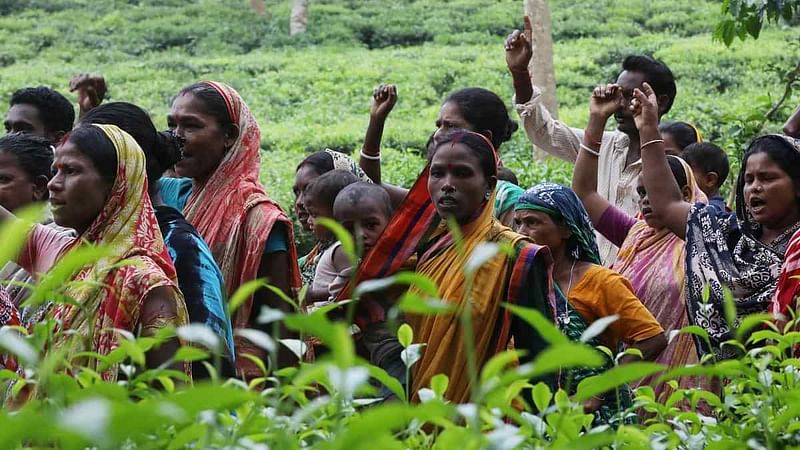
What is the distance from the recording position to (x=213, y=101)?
421cm

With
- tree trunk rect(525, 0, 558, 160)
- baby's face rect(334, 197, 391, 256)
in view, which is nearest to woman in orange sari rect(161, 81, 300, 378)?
baby's face rect(334, 197, 391, 256)

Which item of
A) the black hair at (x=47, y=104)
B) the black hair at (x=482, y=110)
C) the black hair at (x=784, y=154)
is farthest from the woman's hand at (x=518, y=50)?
the black hair at (x=47, y=104)

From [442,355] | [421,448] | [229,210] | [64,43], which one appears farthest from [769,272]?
[64,43]

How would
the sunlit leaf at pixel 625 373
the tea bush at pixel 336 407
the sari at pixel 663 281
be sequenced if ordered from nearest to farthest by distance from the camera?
the tea bush at pixel 336 407
the sunlit leaf at pixel 625 373
the sari at pixel 663 281

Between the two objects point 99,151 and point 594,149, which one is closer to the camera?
point 99,151

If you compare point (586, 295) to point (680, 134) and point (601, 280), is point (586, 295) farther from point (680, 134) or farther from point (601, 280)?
point (680, 134)

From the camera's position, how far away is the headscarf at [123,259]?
315 cm

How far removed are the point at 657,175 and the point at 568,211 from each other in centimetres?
31

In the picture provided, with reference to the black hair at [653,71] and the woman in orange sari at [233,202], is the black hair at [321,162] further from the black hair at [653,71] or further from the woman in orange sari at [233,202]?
the black hair at [653,71]

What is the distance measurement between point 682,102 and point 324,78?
595 cm

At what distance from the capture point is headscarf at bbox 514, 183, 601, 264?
4.07 m

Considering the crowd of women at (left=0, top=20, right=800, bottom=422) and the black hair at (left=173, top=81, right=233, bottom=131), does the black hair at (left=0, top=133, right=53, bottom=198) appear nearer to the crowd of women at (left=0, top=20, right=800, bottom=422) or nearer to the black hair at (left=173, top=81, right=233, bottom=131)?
the crowd of women at (left=0, top=20, right=800, bottom=422)

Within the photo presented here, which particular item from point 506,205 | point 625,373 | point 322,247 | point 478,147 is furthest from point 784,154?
point 625,373

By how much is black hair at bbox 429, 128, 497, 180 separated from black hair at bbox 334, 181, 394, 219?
57 cm
